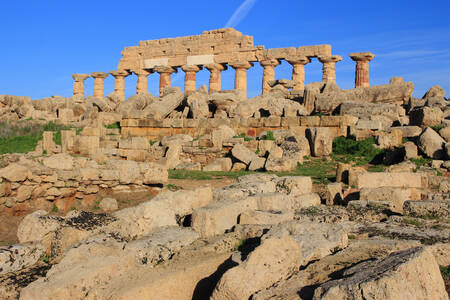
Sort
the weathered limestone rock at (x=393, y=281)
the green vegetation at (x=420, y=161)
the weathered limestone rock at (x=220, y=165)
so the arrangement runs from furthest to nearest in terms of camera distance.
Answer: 1. the weathered limestone rock at (x=220, y=165)
2. the green vegetation at (x=420, y=161)
3. the weathered limestone rock at (x=393, y=281)

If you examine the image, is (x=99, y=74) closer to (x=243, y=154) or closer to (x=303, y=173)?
(x=243, y=154)

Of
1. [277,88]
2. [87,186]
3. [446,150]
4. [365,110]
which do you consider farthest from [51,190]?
[277,88]

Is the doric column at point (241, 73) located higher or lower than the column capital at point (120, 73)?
lower

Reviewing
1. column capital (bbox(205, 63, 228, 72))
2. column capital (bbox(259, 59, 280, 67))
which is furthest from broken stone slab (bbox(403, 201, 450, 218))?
column capital (bbox(205, 63, 228, 72))

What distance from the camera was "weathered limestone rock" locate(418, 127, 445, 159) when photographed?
44.7 feet

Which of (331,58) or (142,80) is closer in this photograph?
(331,58)

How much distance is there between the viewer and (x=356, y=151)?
15578mm

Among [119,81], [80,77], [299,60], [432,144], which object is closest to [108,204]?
[432,144]

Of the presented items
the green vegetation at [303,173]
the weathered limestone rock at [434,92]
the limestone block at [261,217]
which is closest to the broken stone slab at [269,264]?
the limestone block at [261,217]

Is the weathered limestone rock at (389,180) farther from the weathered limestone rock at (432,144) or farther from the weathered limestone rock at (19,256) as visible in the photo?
the weathered limestone rock at (19,256)

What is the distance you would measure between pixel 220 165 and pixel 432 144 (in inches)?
270

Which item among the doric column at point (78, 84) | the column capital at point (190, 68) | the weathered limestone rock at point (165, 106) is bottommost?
the weathered limestone rock at point (165, 106)

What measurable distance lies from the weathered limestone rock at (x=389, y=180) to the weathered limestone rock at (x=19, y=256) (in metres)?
6.99

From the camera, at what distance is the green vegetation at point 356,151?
49.0 feet
